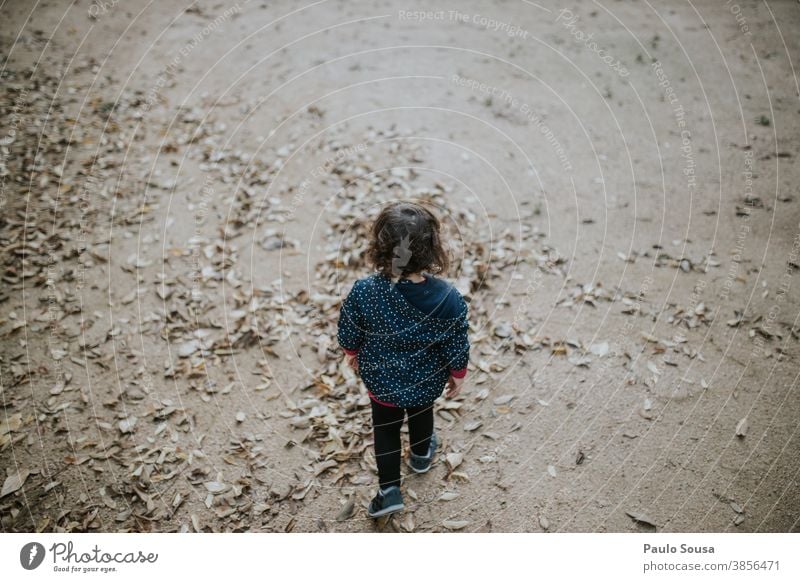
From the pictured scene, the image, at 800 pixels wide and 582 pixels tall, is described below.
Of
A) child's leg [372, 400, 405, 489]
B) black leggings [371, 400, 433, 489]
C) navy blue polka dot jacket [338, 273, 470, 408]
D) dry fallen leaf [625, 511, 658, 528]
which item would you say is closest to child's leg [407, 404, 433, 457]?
black leggings [371, 400, 433, 489]

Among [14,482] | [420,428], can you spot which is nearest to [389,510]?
[420,428]

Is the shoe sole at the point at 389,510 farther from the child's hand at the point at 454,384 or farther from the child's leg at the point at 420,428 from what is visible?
the child's hand at the point at 454,384

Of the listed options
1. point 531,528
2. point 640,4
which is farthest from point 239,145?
point 640,4

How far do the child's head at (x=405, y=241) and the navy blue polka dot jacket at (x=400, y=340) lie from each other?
8cm

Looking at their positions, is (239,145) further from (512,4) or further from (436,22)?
(512,4)

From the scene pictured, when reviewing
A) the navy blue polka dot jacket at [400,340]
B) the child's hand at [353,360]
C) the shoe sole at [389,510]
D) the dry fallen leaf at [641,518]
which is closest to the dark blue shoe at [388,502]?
the shoe sole at [389,510]

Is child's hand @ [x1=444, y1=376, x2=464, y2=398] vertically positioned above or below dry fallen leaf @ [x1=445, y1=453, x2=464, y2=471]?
above

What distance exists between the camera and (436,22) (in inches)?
334

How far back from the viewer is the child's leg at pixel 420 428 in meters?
2.79

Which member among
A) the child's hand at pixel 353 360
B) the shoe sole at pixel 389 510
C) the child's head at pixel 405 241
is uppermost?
the child's head at pixel 405 241

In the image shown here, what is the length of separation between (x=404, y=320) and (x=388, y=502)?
118 cm

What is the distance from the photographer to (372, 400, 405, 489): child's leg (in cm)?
256

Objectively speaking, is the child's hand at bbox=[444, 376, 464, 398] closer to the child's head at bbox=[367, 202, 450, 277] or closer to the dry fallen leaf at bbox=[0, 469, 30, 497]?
the child's head at bbox=[367, 202, 450, 277]
